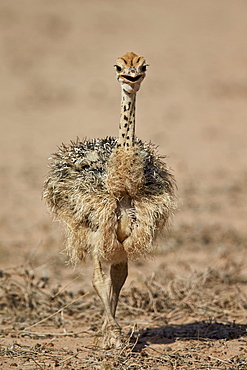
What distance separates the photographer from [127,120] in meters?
4.69

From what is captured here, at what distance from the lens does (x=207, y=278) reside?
7.19m

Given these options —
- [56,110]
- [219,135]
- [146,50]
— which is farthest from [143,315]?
[146,50]

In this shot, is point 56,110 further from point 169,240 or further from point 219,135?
point 169,240

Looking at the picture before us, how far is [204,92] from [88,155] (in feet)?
41.7

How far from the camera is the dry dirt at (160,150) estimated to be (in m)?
5.57

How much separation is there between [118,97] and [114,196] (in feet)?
40.4

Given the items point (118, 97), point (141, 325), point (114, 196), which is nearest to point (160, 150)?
point (118, 97)

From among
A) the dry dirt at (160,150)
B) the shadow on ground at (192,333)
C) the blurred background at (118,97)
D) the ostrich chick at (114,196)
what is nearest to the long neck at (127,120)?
the ostrich chick at (114,196)

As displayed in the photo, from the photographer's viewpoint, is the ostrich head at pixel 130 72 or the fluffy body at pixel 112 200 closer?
the ostrich head at pixel 130 72

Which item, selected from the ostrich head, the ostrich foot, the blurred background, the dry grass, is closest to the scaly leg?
the ostrich foot

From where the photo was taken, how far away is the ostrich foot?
5133 mm

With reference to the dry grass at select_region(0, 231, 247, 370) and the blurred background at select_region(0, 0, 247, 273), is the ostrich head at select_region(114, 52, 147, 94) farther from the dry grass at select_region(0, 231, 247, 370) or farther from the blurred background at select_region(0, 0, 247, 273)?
the blurred background at select_region(0, 0, 247, 273)

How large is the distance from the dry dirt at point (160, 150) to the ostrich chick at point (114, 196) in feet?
1.53

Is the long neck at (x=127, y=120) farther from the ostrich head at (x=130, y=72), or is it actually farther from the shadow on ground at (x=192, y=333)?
the shadow on ground at (x=192, y=333)
